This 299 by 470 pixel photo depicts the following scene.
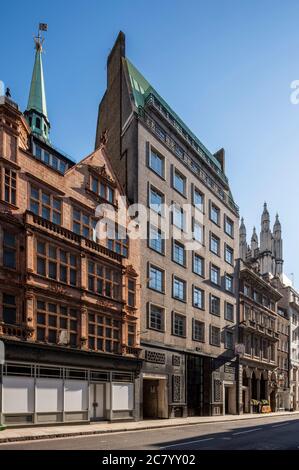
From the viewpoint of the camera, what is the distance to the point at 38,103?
5262 cm

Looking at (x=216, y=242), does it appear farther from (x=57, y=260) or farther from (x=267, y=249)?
(x=267, y=249)

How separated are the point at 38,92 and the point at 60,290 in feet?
103

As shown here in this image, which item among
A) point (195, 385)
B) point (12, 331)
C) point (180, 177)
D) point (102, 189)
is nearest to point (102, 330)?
point (12, 331)

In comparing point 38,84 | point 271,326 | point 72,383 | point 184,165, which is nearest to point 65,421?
point 72,383

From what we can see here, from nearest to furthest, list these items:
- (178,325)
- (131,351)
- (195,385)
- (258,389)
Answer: (131,351) < (178,325) < (195,385) < (258,389)

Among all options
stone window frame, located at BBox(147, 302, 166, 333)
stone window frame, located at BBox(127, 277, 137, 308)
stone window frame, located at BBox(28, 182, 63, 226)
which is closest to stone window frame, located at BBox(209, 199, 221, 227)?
stone window frame, located at BBox(147, 302, 166, 333)

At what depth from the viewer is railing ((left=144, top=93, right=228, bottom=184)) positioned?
4381 cm

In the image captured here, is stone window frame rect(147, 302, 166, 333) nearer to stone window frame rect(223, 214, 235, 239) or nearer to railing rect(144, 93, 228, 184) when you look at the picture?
railing rect(144, 93, 228, 184)

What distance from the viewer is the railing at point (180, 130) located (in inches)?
1725

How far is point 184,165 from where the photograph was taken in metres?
47.0

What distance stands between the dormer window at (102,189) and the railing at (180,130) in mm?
11168

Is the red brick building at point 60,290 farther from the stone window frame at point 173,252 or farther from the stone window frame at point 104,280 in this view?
the stone window frame at point 173,252

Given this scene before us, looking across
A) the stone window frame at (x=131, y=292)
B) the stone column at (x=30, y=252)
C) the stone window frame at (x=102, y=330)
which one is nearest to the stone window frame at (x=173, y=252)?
the stone window frame at (x=131, y=292)
